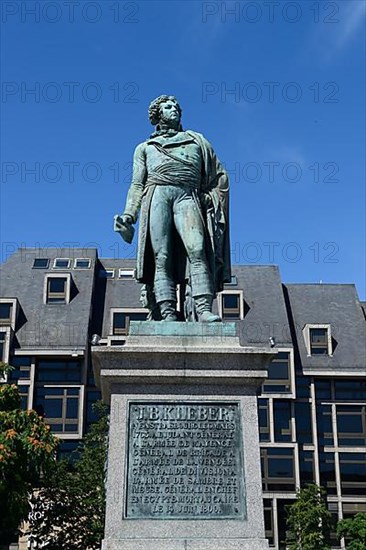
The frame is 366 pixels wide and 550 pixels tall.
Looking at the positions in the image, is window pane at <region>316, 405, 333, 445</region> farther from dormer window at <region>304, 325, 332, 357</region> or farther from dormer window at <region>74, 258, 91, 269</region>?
dormer window at <region>74, 258, 91, 269</region>

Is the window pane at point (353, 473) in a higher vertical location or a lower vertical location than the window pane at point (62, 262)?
lower

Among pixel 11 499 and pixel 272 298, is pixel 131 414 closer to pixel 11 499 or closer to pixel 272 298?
pixel 11 499

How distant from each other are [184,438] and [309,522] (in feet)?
83.7

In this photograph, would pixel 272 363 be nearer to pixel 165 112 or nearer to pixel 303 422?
pixel 303 422

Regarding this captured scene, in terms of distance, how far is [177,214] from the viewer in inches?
405

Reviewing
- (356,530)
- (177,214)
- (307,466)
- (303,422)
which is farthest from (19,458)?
(303,422)

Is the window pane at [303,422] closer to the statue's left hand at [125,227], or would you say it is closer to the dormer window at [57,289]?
the dormer window at [57,289]

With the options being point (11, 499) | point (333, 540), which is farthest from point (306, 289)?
point (11, 499)

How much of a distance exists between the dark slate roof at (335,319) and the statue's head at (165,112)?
1502 inches

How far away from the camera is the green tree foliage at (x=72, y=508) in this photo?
80.0 feet

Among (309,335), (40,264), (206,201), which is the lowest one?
(206,201)

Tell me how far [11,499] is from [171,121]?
1558cm

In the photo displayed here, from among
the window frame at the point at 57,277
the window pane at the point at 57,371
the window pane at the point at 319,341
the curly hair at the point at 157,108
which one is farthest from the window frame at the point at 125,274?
the curly hair at the point at 157,108

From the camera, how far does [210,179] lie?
10812mm
